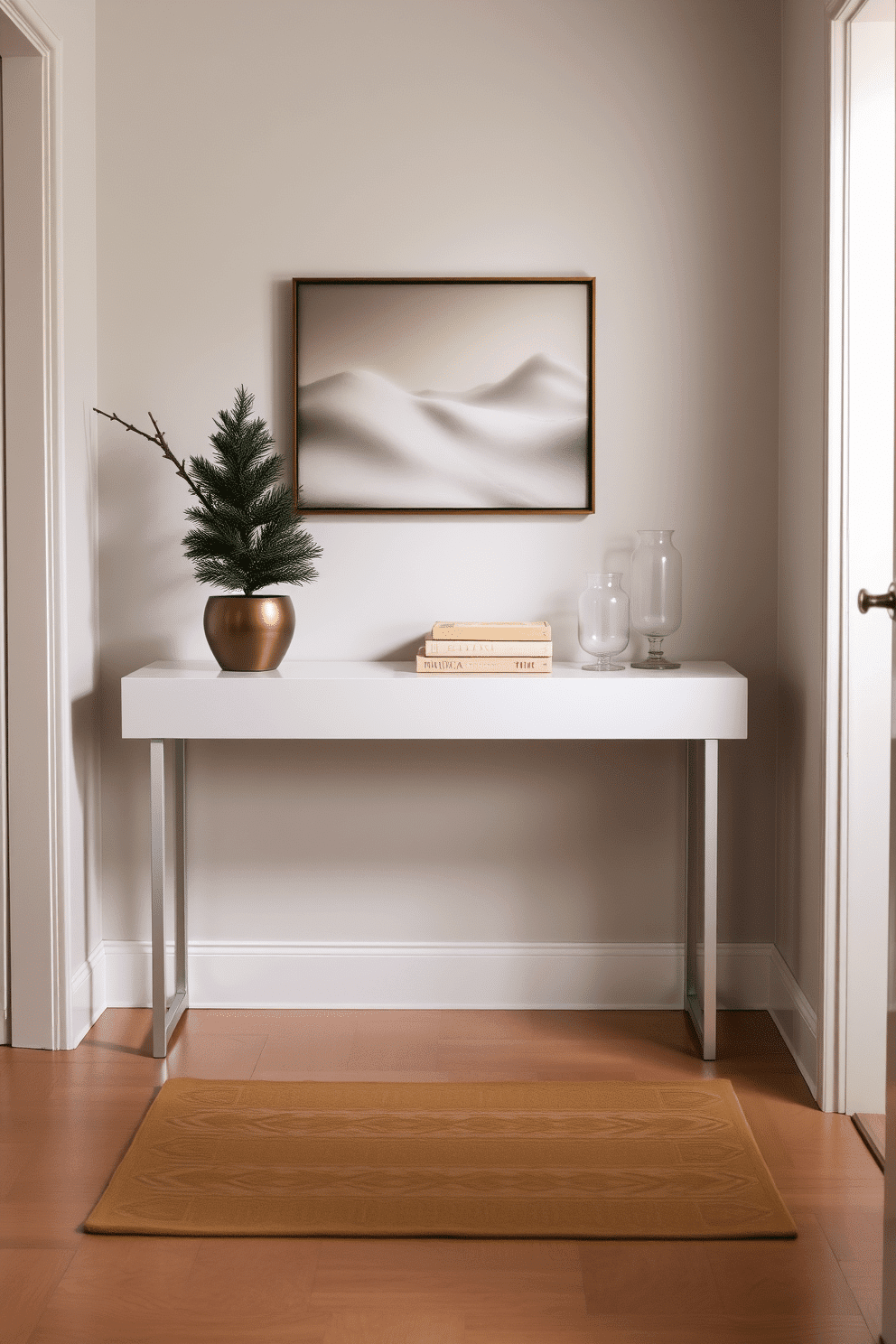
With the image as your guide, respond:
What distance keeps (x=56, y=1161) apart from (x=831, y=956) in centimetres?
163

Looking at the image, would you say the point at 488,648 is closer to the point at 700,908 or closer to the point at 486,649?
the point at 486,649

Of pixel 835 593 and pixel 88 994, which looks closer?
pixel 835 593

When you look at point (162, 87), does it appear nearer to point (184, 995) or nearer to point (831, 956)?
point (184, 995)

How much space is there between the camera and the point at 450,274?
292 cm

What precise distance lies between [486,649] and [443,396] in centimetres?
70

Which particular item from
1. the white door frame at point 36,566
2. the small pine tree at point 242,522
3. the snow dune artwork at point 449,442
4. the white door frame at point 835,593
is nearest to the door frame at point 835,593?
the white door frame at point 835,593

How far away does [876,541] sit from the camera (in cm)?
241

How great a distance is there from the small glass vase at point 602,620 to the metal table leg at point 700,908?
33cm

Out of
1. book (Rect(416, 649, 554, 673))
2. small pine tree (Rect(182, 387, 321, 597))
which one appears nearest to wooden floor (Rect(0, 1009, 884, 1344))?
book (Rect(416, 649, 554, 673))

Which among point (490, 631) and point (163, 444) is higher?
point (163, 444)

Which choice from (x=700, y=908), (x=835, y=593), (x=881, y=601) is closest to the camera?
(x=881, y=601)

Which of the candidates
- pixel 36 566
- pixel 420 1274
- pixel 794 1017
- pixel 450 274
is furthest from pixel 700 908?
pixel 36 566

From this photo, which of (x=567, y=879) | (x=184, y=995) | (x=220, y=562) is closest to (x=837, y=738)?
(x=567, y=879)

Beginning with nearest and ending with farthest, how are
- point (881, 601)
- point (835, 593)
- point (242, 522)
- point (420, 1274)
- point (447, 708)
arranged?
point (881, 601)
point (420, 1274)
point (835, 593)
point (447, 708)
point (242, 522)
